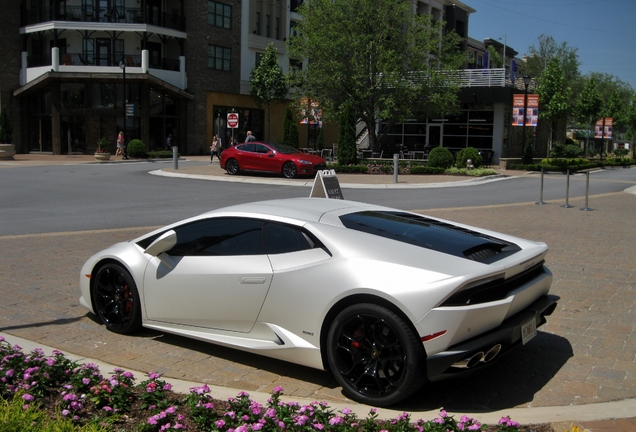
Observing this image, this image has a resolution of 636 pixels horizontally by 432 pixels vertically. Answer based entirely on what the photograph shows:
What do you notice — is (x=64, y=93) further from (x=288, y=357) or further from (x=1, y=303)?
(x=288, y=357)

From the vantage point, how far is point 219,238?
5.45 m

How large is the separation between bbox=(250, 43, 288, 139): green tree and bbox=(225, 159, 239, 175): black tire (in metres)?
24.2

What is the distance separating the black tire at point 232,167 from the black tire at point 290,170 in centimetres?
244

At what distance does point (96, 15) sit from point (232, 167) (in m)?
25.1

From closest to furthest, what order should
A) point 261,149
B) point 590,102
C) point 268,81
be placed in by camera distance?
1. point 261,149
2. point 268,81
3. point 590,102

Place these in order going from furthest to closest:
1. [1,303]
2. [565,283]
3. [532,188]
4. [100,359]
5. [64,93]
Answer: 1. [64,93]
2. [532,188]
3. [565,283]
4. [1,303]
5. [100,359]

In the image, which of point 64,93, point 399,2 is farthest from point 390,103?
point 64,93

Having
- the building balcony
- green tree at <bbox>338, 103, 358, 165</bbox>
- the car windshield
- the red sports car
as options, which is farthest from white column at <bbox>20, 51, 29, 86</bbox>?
the car windshield

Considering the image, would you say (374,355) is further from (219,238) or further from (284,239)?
(219,238)

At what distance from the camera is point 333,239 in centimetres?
479

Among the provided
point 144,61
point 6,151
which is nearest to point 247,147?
Result: point 6,151

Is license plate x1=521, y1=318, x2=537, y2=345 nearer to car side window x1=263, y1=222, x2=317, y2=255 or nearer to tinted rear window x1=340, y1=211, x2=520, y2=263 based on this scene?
tinted rear window x1=340, y1=211, x2=520, y2=263

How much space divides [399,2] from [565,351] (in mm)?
33718

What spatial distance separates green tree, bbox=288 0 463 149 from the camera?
3478cm
